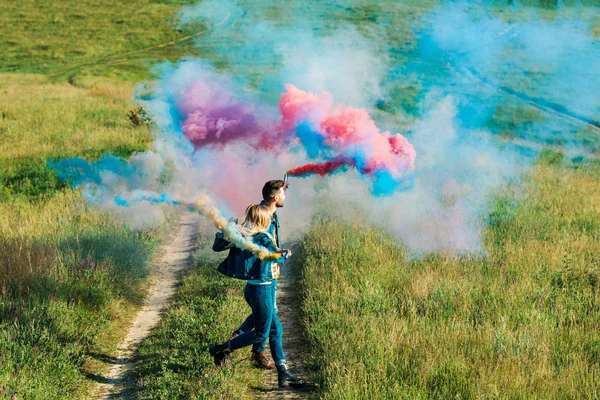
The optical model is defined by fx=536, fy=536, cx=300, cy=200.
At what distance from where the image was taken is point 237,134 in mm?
11555

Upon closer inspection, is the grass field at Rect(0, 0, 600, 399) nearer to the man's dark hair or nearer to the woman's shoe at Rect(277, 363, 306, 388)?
the woman's shoe at Rect(277, 363, 306, 388)

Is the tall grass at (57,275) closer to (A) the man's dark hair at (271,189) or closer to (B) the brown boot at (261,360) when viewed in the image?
(B) the brown boot at (261,360)

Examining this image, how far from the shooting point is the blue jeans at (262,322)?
581 centimetres

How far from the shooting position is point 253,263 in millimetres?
5660

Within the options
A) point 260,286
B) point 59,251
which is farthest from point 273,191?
point 59,251

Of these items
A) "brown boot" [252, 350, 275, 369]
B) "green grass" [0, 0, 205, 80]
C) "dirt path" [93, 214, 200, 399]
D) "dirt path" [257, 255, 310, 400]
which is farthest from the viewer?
"green grass" [0, 0, 205, 80]

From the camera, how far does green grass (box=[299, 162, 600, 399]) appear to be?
5539 mm

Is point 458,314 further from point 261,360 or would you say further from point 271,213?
point 271,213

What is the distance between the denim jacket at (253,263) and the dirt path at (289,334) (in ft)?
4.30

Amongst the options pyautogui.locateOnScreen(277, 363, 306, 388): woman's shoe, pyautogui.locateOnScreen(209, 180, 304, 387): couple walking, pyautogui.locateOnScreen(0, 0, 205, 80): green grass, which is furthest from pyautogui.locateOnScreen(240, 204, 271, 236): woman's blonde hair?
pyautogui.locateOnScreen(0, 0, 205, 80): green grass

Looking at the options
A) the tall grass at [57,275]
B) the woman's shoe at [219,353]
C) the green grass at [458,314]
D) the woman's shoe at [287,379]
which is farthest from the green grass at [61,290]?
the green grass at [458,314]

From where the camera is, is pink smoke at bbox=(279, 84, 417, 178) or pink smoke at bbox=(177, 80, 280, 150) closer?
pink smoke at bbox=(279, 84, 417, 178)

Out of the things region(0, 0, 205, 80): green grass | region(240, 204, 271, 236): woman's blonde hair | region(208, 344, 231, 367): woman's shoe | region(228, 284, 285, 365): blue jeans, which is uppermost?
region(240, 204, 271, 236): woman's blonde hair

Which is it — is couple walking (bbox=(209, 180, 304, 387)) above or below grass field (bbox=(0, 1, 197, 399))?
above
